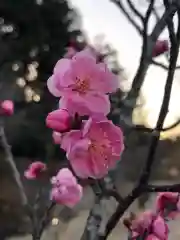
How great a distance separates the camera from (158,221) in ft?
1.71

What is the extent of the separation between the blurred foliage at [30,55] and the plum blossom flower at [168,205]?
428mm

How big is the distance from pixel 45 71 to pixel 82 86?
51 centimetres

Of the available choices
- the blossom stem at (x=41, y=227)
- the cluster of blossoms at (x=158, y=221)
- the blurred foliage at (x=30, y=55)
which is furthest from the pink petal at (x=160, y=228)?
the blurred foliage at (x=30, y=55)

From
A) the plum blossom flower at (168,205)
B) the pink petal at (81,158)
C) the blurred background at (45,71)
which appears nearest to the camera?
the pink petal at (81,158)

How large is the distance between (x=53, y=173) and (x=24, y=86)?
22cm

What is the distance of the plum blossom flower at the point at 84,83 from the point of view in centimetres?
46

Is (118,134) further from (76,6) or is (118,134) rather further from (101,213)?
(76,6)

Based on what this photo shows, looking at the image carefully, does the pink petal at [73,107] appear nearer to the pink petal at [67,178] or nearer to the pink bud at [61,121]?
the pink bud at [61,121]

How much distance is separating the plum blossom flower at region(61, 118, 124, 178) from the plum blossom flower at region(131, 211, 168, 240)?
0.30ft

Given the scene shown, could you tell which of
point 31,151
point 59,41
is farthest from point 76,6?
point 31,151

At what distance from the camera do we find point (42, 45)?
1011mm

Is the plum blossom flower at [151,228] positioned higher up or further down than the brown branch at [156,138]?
further down

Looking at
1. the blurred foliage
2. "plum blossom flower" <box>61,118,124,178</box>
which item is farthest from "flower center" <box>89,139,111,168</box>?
the blurred foliage

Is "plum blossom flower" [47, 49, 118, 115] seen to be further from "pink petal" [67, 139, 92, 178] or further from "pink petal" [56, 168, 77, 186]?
"pink petal" [56, 168, 77, 186]
